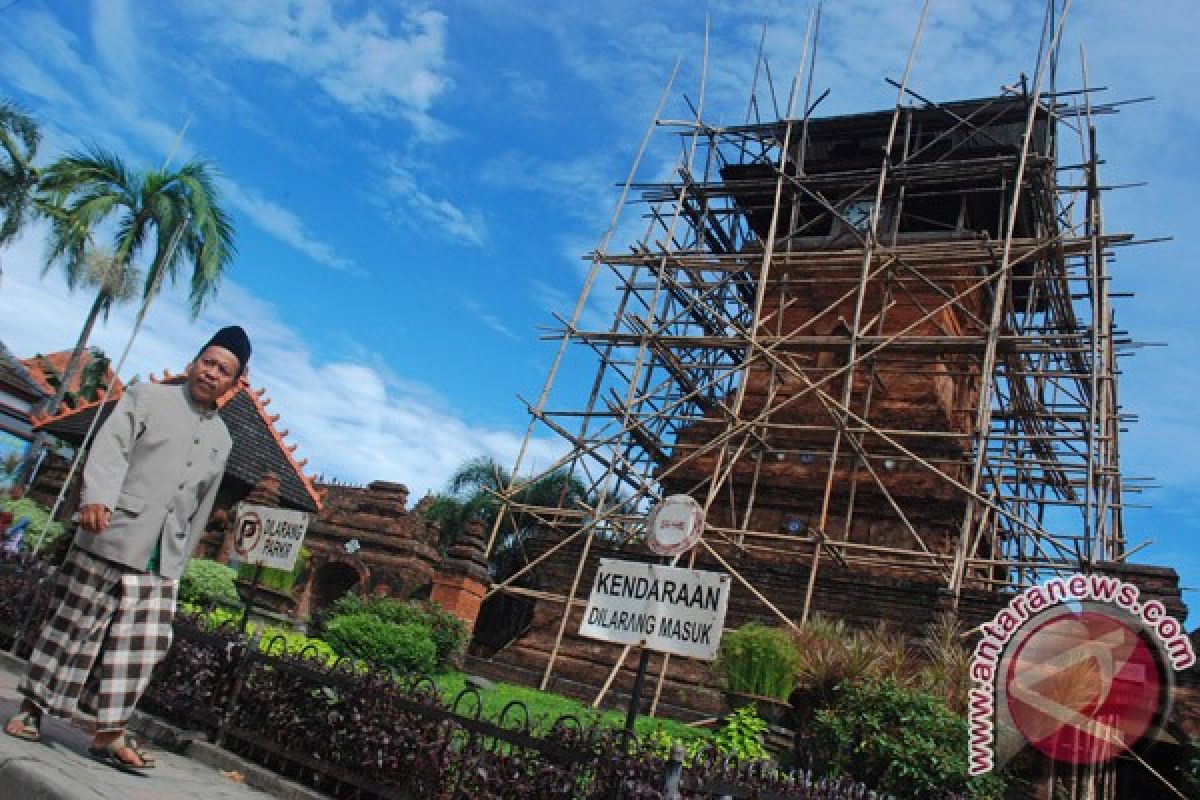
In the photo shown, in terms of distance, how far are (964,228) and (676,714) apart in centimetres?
1135

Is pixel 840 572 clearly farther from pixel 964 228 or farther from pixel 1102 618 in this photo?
pixel 964 228

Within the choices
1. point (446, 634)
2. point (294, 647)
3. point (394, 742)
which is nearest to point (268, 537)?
point (294, 647)

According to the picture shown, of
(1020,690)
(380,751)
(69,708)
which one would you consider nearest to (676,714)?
(1020,690)

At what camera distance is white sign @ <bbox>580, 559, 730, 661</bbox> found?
4898 millimetres

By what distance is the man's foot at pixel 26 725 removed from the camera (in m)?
4.17

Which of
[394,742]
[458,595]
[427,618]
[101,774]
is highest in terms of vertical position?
[458,595]

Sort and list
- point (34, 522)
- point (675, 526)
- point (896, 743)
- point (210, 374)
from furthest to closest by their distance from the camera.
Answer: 1. point (34, 522)
2. point (896, 743)
3. point (675, 526)
4. point (210, 374)

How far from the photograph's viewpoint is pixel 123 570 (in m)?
4.45

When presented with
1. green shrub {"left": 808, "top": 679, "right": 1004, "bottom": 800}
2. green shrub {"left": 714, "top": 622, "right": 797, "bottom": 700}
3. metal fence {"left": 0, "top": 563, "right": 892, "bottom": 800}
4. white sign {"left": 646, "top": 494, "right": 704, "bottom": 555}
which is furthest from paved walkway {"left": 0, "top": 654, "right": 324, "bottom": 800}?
green shrub {"left": 714, "top": 622, "right": 797, "bottom": 700}

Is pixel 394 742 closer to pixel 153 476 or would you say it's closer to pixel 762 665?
pixel 153 476

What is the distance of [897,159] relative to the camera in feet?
65.3

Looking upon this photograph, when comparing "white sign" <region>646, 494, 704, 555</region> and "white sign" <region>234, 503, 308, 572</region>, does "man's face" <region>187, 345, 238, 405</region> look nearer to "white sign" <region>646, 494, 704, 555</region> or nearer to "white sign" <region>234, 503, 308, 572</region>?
"white sign" <region>646, 494, 704, 555</region>

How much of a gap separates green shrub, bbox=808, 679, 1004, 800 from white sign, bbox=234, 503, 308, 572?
4419 millimetres

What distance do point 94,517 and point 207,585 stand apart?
32.2 ft
